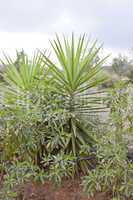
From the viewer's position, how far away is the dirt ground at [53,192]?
2.67 m

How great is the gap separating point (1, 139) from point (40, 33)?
3065 millimetres

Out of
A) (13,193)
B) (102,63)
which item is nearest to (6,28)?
(102,63)

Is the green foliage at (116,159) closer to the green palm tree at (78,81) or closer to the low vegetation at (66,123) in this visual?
the low vegetation at (66,123)

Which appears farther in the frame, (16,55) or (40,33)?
(40,33)

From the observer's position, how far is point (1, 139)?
108 inches

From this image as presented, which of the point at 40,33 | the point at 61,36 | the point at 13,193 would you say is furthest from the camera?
the point at 40,33

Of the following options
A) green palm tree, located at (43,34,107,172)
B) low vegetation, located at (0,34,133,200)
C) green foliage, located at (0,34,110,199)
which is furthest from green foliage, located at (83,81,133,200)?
green palm tree, located at (43,34,107,172)

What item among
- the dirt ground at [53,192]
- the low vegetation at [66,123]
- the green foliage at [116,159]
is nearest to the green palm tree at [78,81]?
the low vegetation at [66,123]

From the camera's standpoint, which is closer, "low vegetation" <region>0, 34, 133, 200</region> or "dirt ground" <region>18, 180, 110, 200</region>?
"low vegetation" <region>0, 34, 133, 200</region>

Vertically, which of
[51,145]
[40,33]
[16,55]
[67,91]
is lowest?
[51,145]

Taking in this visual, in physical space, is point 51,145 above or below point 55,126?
below

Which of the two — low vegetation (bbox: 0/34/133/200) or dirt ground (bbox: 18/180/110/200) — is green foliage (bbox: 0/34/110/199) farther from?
dirt ground (bbox: 18/180/110/200)

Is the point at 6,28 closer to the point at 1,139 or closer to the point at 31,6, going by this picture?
the point at 31,6

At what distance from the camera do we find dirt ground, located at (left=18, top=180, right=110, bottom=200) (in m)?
2.67
